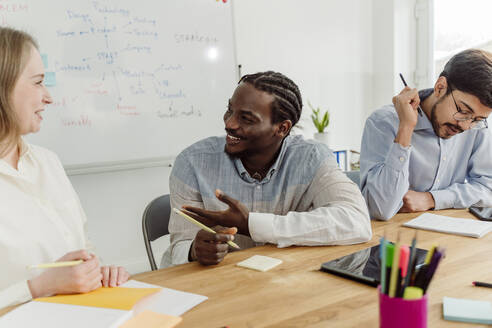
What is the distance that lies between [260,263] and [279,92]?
2.16 feet

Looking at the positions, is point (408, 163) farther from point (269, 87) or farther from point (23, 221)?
point (23, 221)

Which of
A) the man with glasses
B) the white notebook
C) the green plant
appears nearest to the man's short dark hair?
the man with glasses

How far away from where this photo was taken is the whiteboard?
7.80 feet

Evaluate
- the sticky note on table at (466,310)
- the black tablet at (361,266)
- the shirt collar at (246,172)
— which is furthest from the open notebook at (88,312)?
the shirt collar at (246,172)

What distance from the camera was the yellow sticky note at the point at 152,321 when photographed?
0.75 meters

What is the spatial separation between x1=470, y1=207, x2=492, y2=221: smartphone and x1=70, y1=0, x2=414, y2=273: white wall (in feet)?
6.29

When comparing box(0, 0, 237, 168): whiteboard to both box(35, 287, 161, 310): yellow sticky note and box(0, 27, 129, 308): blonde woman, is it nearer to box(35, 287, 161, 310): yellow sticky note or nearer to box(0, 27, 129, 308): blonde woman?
box(0, 27, 129, 308): blonde woman

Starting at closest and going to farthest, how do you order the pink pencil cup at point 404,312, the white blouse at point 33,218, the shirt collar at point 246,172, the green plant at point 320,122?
the pink pencil cup at point 404,312 < the white blouse at point 33,218 < the shirt collar at point 246,172 < the green plant at point 320,122

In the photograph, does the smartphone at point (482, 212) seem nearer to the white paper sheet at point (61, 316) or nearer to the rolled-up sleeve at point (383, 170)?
Answer: the rolled-up sleeve at point (383, 170)

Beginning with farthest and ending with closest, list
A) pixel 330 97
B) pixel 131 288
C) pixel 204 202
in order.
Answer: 1. pixel 330 97
2. pixel 204 202
3. pixel 131 288

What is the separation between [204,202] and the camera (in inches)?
56.4

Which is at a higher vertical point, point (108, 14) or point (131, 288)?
point (108, 14)

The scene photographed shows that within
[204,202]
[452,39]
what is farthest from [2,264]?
[452,39]

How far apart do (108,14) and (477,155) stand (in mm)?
2040
